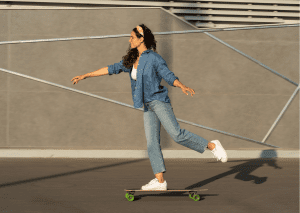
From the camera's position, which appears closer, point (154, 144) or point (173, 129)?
point (173, 129)

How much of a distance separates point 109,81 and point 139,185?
4.56m

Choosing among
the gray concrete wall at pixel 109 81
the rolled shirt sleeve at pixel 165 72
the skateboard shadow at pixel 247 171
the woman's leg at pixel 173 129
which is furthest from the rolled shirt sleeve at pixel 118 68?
the gray concrete wall at pixel 109 81

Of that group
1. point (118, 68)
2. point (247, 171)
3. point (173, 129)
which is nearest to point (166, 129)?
point (173, 129)

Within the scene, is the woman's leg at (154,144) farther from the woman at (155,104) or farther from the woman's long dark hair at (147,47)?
the woman's long dark hair at (147,47)

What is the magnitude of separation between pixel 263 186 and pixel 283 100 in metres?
A: 5.13

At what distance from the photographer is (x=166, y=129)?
4.49m

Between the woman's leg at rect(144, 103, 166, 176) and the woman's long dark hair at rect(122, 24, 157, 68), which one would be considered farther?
the woman's long dark hair at rect(122, 24, 157, 68)

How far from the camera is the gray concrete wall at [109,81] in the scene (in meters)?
9.74

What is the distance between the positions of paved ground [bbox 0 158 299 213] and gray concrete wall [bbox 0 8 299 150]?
67.3 inches

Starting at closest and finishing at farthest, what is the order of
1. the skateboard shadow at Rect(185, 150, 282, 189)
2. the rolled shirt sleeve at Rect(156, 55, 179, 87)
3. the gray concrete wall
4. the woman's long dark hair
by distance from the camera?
the rolled shirt sleeve at Rect(156, 55, 179, 87) → the woman's long dark hair → the skateboard shadow at Rect(185, 150, 282, 189) → the gray concrete wall

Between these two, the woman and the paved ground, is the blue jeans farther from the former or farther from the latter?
the paved ground

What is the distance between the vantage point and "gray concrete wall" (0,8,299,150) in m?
9.74

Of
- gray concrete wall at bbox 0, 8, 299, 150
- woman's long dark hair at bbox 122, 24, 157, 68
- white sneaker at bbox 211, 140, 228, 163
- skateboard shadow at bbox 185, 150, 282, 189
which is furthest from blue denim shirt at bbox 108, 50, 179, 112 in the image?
gray concrete wall at bbox 0, 8, 299, 150

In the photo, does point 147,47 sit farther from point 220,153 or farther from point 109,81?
point 109,81
